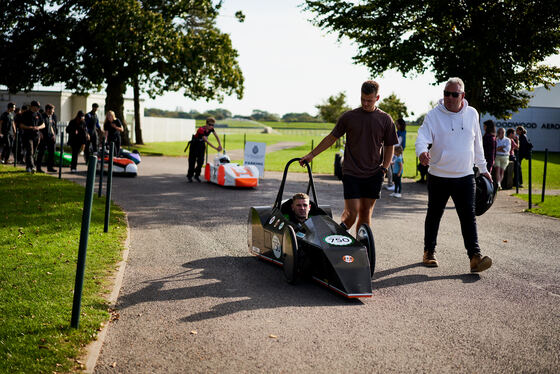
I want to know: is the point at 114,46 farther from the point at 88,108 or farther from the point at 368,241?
the point at 368,241

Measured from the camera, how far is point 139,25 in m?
28.8

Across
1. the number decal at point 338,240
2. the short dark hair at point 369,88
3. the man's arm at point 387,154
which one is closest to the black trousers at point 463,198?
the man's arm at point 387,154

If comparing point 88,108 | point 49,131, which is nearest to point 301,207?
point 49,131

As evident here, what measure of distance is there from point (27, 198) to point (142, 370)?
8.45 m

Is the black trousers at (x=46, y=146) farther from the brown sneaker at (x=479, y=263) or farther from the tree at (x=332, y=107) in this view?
the tree at (x=332, y=107)

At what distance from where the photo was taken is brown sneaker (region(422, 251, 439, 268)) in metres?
7.11

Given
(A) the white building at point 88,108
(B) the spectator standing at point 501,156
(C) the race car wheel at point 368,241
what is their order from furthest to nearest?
1. (A) the white building at point 88,108
2. (B) the spectator standing at point 501,156
3. (C) the race car wheel at point 368,241

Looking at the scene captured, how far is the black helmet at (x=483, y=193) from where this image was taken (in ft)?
22.9

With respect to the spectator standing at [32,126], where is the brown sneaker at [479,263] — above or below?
below

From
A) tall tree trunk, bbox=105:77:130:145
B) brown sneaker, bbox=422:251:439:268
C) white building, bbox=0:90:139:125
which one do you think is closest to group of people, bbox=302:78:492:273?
brown sneaker, bbox=422:251:439:268

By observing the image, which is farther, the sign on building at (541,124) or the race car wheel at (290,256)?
the sign on building at (541,124)

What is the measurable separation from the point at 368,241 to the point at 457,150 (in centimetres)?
153

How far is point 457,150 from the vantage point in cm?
665

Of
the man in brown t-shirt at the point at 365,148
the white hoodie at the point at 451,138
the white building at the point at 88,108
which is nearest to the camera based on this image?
the man in brown t-shirt at the point at 365,148
